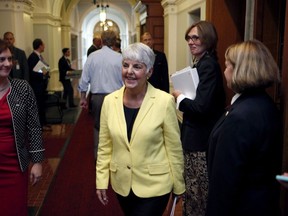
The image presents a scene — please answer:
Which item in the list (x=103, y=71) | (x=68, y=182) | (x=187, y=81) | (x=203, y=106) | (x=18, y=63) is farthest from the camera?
(x=18, y=63)

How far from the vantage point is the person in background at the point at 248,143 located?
61.5 inches

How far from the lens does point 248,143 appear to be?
1554mm

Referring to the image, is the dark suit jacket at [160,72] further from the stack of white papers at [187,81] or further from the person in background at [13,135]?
the person in background at [13,135]

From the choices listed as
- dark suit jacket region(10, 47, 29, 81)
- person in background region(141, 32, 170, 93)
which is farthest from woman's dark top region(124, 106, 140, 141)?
dark suit jacket region(10, 47, 29, 81)

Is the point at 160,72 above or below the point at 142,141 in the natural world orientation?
above

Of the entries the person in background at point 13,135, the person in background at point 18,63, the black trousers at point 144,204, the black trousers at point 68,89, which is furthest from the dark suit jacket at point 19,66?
the black trousers at point 144,204

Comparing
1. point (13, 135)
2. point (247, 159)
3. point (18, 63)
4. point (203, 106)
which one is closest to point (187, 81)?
point (203, 106)

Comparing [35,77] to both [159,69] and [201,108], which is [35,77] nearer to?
[159,69]

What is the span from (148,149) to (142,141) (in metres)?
0.06

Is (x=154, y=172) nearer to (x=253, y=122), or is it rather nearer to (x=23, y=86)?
(x=253, y=122)

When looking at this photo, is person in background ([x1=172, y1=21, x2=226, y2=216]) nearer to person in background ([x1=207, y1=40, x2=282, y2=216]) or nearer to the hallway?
person in background ([x1=207, y1=40, x2=282, y2=216])

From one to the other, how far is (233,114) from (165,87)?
141 inches

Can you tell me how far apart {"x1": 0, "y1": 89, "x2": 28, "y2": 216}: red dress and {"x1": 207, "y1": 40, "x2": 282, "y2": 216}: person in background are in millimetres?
1245

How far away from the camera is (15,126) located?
2.24 metres
